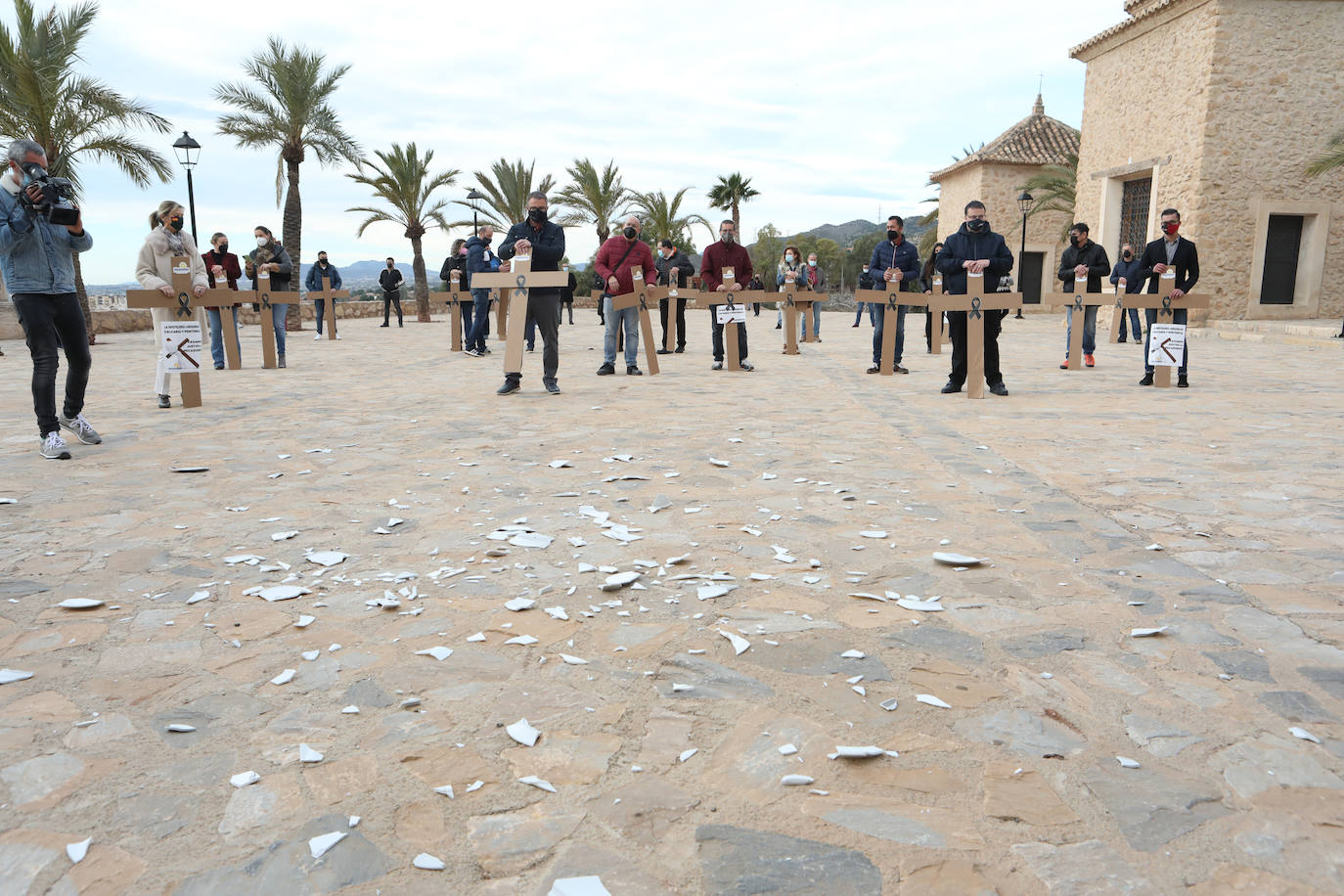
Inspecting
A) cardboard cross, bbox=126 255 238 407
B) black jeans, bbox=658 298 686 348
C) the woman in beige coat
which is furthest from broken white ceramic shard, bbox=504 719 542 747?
black jeans, bbox=658 298 686 348

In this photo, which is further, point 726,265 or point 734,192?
point 734,192

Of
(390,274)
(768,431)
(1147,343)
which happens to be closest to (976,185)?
(390,274)

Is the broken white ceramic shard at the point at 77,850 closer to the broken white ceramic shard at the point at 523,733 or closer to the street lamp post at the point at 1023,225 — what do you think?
the broken white ceramic shard at the point at 523,733

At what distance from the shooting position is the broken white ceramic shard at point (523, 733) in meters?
2.52

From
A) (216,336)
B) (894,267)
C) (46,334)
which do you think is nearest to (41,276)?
(46,334)

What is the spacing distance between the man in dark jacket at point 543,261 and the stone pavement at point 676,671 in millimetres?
3353

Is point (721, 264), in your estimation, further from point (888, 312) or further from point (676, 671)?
point (676, 671)

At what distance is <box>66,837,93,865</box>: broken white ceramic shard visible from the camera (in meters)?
2.01

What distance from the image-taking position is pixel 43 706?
8.93 feet

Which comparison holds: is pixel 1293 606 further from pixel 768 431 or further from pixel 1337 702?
pixel 768 431

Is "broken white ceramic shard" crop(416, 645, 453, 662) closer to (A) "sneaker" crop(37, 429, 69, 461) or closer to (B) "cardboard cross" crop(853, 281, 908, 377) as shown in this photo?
(A) "sneaker" crop(37, 429, 69, 461)

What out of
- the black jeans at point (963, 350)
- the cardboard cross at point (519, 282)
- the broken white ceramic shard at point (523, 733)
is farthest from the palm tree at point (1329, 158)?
the broken white ceramic shard at point (523, 733)

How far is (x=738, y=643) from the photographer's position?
315 centimetres

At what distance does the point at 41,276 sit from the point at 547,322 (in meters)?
4.42
